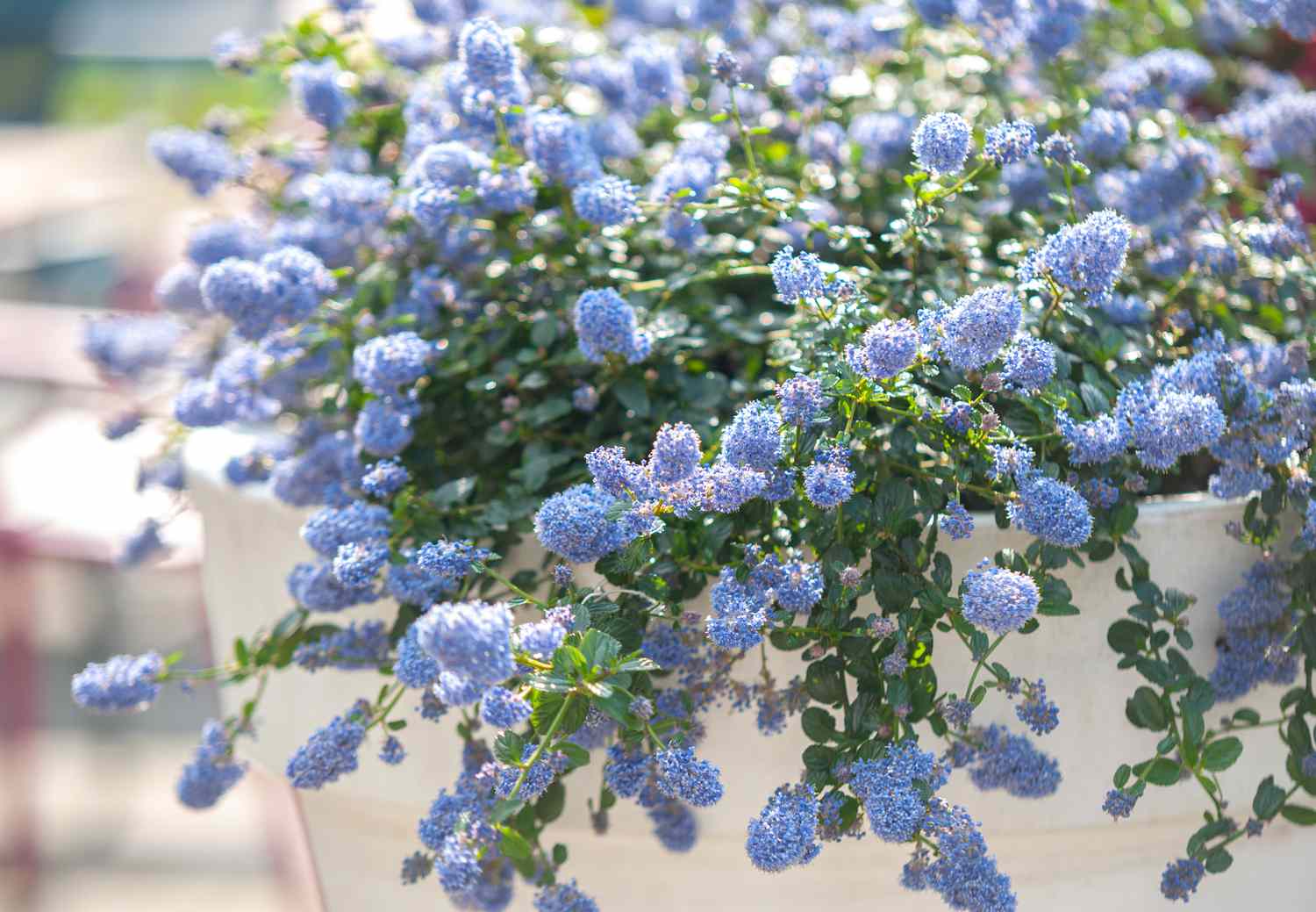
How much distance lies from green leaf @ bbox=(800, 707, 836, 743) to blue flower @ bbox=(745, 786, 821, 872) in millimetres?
60

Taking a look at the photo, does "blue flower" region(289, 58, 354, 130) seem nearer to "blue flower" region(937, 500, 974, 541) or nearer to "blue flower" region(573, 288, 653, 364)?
"blue flower" region(573, 288, 653, 364)

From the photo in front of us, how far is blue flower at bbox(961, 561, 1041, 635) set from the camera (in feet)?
2.08

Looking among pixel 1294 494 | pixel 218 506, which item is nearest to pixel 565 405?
pixel 218 506

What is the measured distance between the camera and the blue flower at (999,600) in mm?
634

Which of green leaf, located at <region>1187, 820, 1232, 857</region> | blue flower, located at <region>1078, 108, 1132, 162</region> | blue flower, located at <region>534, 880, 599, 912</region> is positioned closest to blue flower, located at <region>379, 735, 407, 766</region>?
blue flower, located at <region>534, 880, 599, 912</region>

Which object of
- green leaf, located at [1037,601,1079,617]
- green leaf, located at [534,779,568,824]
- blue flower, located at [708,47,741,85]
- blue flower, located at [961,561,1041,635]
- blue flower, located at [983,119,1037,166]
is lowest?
green leaf, located at [534,779,568,824]

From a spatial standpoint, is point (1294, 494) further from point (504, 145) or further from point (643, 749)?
point (504, 145)

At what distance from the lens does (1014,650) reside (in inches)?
29.5

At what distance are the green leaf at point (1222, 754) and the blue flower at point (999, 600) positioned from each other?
0.16 metres

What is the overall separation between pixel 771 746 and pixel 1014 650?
0.14 m

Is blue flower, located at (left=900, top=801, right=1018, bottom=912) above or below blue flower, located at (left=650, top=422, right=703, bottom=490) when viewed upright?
below

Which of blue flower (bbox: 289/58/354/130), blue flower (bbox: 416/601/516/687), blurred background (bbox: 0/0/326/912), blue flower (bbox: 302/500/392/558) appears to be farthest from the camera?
blurred background (bbox: 0/0/326/912)

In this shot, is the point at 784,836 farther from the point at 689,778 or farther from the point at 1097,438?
the point at 1097,438

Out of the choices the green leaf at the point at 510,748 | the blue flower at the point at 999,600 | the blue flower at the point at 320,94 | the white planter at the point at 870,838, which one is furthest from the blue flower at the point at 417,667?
the blue flower at the point at 320,94
